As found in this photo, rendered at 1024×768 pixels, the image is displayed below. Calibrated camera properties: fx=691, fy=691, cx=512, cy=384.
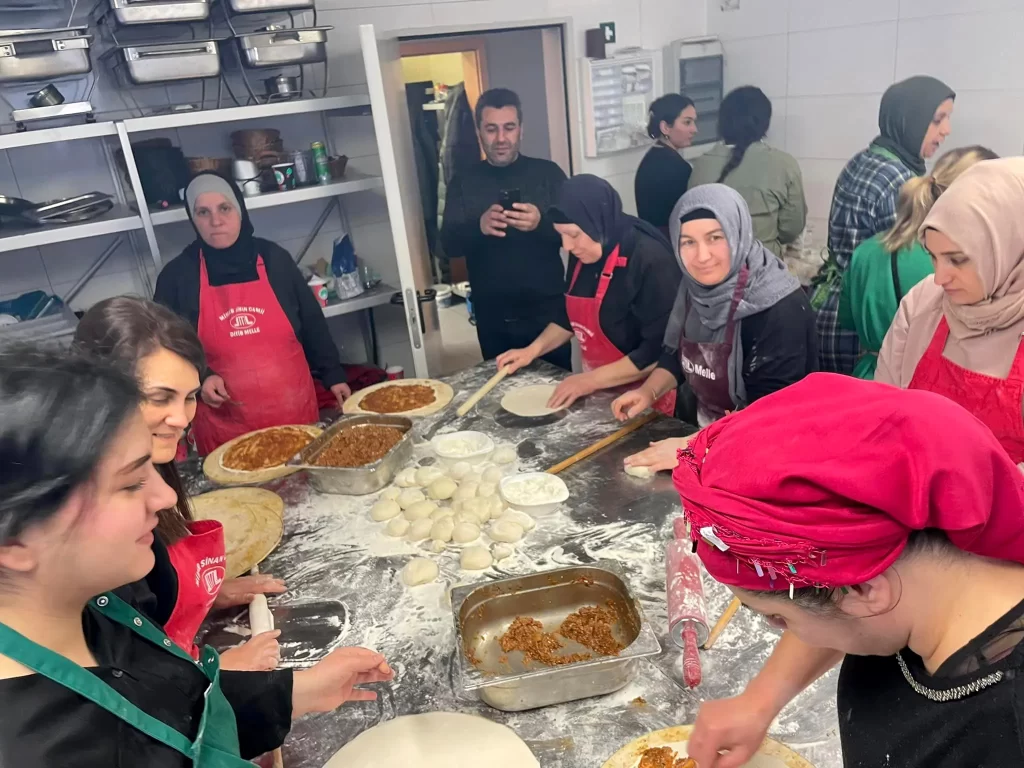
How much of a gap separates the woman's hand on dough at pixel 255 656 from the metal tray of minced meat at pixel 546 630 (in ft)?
1.31

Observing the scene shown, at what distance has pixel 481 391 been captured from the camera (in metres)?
2.89

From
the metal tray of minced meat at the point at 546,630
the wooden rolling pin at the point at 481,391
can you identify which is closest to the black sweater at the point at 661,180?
the wooden rolling pin at the point at 481,391

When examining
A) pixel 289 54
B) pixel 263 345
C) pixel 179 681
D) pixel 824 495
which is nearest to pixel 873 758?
pixel 824 495

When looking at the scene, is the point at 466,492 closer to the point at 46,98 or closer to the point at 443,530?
the point at 443,530

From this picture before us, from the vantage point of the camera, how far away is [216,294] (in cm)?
325

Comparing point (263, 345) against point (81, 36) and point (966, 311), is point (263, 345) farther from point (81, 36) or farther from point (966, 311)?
point (966, 311)

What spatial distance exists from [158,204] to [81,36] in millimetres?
792

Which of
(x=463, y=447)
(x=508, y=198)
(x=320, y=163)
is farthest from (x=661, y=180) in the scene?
(x=463, y=447)

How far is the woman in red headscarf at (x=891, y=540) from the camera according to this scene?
2.40 ft

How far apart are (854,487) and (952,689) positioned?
30 centimetres

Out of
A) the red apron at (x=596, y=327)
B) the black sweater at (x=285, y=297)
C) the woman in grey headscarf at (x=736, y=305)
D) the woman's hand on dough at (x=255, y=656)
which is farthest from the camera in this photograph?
the black sweater at (x=285, y=297)

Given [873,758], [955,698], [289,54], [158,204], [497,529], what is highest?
[289,54]

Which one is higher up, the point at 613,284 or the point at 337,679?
the point at 613,284

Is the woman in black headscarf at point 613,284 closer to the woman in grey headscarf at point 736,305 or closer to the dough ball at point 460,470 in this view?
the woman in grey headscarf at point 736,305
